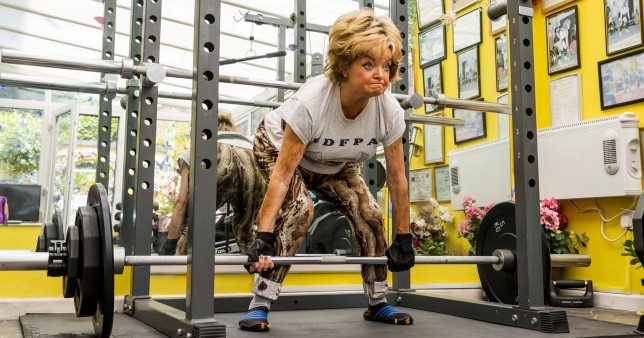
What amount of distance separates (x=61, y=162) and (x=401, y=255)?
4.89m

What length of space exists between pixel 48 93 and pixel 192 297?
5885 mm

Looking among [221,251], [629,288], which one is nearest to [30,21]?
[221,251]

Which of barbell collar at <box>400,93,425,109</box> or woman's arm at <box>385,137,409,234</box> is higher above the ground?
barbell collar at <box>400,93,425,109</box>

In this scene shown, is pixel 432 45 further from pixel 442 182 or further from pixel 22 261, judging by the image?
pixel 22 261

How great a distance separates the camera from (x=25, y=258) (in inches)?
55.6

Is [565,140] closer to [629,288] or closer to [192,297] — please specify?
[629,288]

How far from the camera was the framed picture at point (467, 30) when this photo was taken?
433 cm

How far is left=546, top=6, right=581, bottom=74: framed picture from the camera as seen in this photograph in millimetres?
3447

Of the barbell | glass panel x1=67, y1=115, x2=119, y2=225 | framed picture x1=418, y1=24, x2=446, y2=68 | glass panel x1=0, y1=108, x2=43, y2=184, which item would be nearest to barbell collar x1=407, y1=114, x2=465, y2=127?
the barbell

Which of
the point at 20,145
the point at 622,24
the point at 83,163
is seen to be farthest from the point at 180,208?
the point at 20,145

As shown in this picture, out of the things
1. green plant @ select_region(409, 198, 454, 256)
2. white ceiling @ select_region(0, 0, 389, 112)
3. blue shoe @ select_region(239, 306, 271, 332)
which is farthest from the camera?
white ceiling @ select_region(0, 0, 389, 112)

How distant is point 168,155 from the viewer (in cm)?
531

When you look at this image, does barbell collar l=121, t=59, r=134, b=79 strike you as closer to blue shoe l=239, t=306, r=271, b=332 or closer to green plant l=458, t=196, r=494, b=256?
blue shoe l=239, t=306, r=271, b=332

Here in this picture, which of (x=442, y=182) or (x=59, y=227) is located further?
(x=442, y=182)
